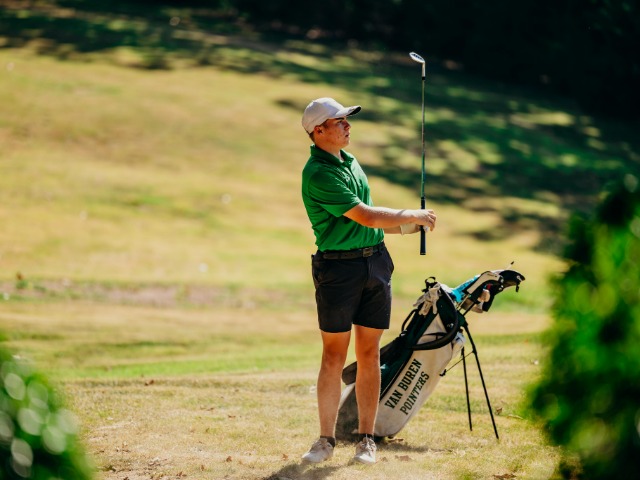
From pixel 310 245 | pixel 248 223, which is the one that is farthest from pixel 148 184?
pixel 310 245

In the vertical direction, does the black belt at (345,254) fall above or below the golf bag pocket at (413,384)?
above

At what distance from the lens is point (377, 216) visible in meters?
5.86

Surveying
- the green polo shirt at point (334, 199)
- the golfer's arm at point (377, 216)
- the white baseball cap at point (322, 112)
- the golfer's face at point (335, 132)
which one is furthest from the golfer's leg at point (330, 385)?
the white baseball cap at point (322, 112)

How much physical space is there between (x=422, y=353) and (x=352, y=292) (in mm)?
1021

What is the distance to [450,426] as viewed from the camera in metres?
7.25

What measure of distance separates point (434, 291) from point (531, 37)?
75.6 feet

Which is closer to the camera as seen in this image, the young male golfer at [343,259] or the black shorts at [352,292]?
the young male golfer at [343,259]

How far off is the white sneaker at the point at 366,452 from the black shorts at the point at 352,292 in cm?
65

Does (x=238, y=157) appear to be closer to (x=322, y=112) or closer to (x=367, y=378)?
(x=367, y=378)

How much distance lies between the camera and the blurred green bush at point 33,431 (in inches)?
123

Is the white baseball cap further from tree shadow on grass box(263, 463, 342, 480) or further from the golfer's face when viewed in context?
tree shadow on grass box(263, 463, 342, 480)

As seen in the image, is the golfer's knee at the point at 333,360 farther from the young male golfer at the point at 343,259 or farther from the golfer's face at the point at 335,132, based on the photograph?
the golfer's face at the point at 335,132

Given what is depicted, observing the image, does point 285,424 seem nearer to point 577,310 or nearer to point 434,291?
point 434,291

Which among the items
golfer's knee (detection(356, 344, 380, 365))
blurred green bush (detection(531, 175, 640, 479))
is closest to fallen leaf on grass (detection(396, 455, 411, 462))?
golfer's knee (detection(356, 344, 380, 365))
